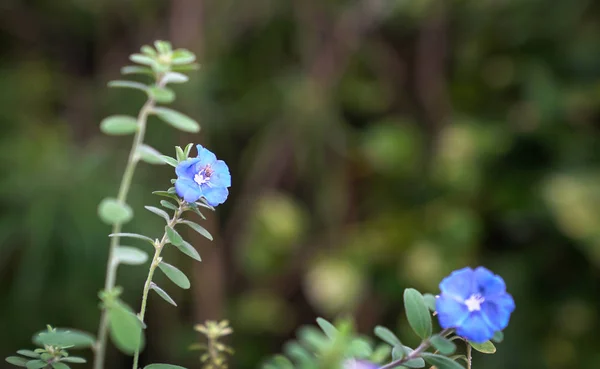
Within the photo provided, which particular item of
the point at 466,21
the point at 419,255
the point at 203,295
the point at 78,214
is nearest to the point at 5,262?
the point at 78,214

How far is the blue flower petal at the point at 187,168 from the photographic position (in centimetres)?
37

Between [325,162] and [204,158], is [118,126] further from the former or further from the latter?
[325,162]

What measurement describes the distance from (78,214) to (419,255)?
2.66ft

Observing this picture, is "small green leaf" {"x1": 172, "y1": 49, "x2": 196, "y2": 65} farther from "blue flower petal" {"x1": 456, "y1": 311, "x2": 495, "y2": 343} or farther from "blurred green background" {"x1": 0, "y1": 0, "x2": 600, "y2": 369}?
"blurred green background" {"x1": 0, "y1": 0, "x2": 600, "y2": 369}

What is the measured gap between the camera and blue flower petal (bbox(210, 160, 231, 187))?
393 mm

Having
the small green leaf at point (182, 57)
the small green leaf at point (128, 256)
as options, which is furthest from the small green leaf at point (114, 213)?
the small green leaf at point (182, 57)

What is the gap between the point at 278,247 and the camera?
1636 mm

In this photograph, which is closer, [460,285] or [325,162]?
[460,285]

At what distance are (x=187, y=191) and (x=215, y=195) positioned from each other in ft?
0.07

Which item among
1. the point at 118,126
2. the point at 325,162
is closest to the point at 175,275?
the point at 118,126

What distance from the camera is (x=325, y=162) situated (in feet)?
5.67

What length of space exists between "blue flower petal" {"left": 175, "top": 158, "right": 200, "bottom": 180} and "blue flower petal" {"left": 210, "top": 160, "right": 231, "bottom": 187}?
2 cm

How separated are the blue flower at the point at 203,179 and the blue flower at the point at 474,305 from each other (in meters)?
0.14

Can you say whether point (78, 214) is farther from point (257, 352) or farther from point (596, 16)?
point (596, 16)
